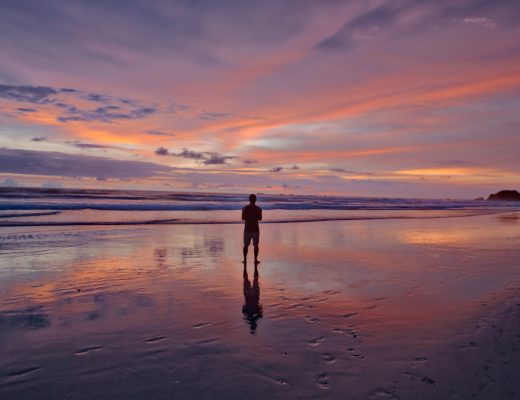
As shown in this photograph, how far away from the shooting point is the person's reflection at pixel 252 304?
6766 mm

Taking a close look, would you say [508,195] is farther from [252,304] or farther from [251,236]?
[252,304]

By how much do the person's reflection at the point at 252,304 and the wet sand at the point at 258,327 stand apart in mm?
35

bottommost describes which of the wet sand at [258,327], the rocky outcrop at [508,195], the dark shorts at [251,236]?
the wet sand at [258,327]

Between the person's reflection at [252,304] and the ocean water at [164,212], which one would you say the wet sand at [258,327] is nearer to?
the person's reflection at [252,304]

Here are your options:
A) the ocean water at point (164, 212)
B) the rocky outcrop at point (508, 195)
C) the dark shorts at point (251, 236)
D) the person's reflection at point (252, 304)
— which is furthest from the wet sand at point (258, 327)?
the rocky outcrop at point (508, 195)

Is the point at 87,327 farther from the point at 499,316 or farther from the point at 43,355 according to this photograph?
the point at 499,316

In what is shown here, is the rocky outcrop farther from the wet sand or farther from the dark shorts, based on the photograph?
the dark shorts

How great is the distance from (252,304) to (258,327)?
51.9 inches

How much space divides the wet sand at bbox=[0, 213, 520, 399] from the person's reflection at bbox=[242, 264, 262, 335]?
35mm

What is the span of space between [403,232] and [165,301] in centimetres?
1639

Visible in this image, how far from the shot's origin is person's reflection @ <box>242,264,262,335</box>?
22.2 feet

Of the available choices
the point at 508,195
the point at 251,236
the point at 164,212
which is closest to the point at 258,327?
the point at 251,236

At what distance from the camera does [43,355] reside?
5.34 m

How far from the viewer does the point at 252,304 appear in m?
7.78
